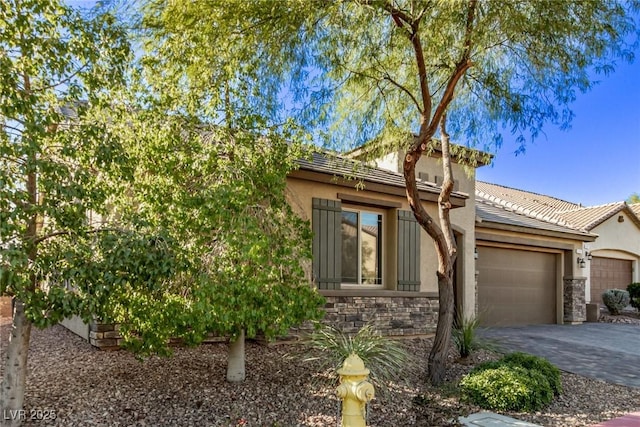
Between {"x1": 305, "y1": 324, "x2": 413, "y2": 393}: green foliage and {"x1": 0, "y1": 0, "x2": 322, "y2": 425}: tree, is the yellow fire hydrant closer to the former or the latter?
{"x1": 0, "y1": 0, "x2": 322, "y2": 425}: tree

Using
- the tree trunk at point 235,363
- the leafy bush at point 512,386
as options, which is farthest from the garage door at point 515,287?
the tree trunk at point 235,363

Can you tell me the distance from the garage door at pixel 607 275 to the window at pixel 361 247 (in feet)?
39.4

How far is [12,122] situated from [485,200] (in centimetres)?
1504

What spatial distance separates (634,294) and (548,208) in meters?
4.64

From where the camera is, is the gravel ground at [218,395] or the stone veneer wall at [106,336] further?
the stone veneer wall at [106,336]

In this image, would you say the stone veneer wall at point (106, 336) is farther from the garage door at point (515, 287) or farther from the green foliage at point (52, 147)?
the garage door at point (515, 287)

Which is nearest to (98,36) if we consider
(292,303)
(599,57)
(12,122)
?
(12,122)

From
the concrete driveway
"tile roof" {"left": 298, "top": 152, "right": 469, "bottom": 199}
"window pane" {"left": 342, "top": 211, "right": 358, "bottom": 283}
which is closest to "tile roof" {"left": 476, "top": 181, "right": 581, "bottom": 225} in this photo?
the concrete driveway

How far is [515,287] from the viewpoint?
48.7ft

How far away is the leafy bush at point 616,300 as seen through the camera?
1773 centimetres

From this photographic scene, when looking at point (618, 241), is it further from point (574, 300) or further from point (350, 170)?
point (350, 170)

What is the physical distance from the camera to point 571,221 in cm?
1847

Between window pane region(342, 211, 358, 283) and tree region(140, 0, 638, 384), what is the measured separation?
6.90ft

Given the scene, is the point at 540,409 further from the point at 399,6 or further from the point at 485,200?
the point at 485,200
